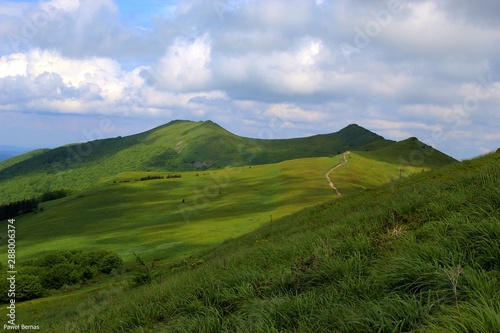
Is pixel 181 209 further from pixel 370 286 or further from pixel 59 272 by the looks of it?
pixel 370 286

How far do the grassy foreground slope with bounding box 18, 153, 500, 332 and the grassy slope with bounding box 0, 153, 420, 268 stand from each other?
157 ft

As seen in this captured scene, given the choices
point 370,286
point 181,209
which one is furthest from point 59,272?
point 181,209

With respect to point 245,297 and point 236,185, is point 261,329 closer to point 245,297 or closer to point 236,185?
point 245,297

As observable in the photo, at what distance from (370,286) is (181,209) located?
118387 mm

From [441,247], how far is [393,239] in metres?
2.59

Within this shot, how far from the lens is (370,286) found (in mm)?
7906

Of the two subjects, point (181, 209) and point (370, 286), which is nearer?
point (370, 286)

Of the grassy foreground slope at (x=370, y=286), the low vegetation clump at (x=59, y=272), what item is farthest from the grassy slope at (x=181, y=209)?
the grassy foreground slope at (x=370, y=286)

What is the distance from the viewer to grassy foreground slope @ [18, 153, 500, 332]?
20.3 feet

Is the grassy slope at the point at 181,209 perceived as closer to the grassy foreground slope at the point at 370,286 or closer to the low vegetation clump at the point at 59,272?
the low vegetation clump at the point at 59,272

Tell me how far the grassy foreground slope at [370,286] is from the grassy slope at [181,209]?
47727 millimetres

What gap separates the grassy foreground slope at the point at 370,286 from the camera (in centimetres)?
620

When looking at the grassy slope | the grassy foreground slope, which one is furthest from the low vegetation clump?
the grassy foreground slope

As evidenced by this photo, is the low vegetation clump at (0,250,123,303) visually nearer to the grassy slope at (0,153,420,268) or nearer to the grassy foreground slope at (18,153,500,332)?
the grassy slope at (0,153,420,268)
